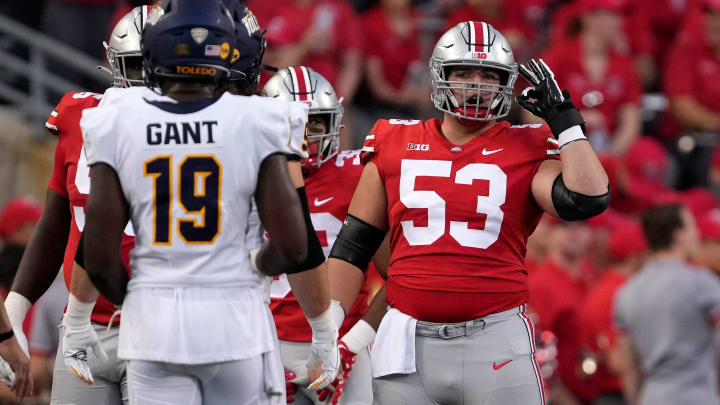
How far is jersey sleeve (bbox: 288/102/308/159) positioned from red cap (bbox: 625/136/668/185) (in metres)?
5.91

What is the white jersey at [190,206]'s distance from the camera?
339cm

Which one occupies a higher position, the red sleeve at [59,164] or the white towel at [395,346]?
the red sleeve at [59,164]

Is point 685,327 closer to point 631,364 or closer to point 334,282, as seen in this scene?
point 631,364

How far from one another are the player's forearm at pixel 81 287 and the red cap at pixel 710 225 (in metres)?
5.09

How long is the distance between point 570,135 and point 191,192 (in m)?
1.50

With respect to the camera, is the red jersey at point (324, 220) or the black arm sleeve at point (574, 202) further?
the red jersey at point (324, 220)

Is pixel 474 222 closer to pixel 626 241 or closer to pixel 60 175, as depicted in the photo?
pixel 60 175

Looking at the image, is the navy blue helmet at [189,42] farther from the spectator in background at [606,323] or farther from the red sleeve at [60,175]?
the spectator in background at [606,323]

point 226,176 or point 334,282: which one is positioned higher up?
point 226,176

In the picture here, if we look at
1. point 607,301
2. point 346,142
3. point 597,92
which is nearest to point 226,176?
point 607,301

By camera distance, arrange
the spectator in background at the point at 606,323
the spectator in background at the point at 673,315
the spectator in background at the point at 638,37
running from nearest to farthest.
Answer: the spectator in background at the point at 673,315, the spectator in background at the point at 606,323, the spectator in background at the point at 638,37

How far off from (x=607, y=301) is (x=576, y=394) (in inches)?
24.7

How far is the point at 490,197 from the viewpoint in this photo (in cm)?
428

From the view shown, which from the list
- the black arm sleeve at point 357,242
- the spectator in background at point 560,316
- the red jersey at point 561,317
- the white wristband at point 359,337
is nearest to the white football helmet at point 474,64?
the black arm sleeve at point 357,242
